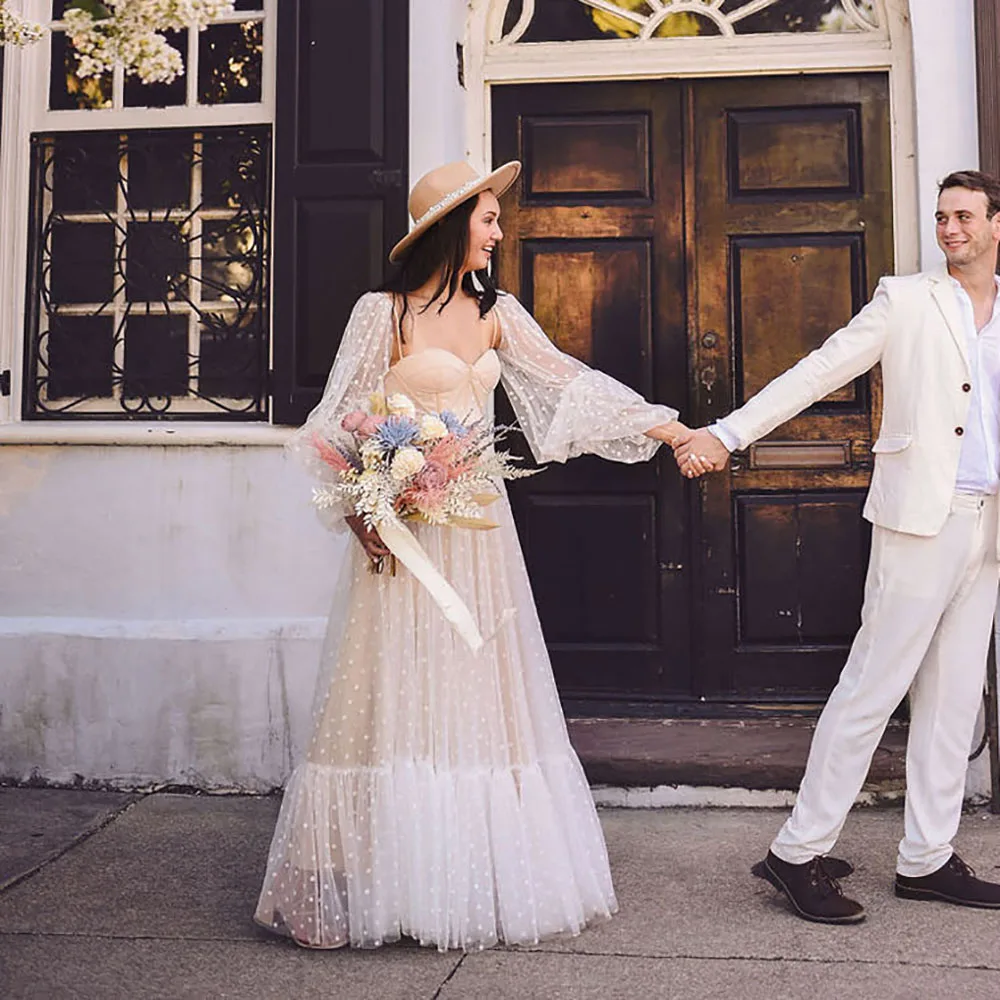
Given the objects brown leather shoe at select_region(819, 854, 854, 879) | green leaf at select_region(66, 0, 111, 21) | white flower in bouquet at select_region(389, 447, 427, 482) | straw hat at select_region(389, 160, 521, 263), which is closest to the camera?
green leaf at select_region(66, 0, 111, 21)

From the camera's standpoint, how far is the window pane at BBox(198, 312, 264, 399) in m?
5.38

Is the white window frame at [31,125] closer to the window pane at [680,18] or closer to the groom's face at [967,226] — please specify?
the window pane at [680,18]

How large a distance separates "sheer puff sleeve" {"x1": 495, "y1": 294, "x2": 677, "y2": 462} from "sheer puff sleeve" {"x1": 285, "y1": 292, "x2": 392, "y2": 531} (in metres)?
0.41

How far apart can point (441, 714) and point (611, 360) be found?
239cm

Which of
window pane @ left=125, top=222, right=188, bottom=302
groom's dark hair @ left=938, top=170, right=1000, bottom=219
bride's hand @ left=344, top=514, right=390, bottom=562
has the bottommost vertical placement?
bride's hand @ left=344, top=514, right=390, bottom=562

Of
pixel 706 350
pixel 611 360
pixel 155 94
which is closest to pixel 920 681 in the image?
pixel 706 350

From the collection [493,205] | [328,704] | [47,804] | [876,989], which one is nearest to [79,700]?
[47,804]

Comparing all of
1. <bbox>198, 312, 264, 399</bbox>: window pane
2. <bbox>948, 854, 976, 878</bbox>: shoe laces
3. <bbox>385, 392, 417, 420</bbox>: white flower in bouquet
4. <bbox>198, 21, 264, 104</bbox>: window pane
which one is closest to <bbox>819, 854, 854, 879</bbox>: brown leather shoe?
<bbox>948, 854, 976, 878</bbox>: shoe laces

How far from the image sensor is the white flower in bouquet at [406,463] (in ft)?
10.6

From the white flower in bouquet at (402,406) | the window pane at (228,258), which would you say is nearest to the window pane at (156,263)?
the window pane at (228,258)

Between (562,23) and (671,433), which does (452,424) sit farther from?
(562,23)

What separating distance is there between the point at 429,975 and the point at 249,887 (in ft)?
3.32

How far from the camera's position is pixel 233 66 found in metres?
5.48

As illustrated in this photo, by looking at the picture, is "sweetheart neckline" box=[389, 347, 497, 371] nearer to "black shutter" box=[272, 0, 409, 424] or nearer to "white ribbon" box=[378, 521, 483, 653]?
"white ribbon" box=[378, 521, 483, 653]
